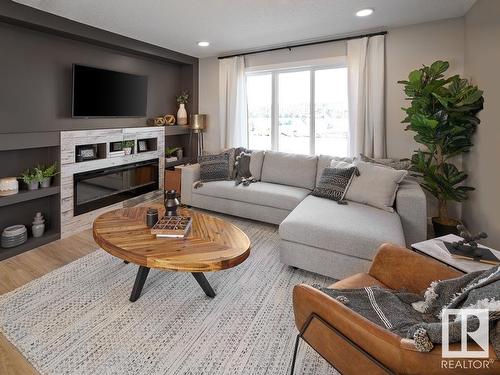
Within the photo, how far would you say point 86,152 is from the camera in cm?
352

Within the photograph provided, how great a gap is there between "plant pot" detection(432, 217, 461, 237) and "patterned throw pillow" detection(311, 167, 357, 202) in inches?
41.9

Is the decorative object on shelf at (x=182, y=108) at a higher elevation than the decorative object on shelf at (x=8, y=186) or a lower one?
higher

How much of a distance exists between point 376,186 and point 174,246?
2.05 m

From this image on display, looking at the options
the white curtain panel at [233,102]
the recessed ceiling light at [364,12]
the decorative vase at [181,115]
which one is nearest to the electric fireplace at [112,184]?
the decorative vase at [181,115]

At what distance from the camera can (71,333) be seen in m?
1.78

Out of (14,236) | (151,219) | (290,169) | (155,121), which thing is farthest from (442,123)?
(14,236)

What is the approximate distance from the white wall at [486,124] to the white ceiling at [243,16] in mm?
369

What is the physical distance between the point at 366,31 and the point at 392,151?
61.0 inches

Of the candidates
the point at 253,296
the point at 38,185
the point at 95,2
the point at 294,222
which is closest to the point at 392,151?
the point at 294,222

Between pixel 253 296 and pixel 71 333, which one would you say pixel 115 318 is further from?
pixel 253 296

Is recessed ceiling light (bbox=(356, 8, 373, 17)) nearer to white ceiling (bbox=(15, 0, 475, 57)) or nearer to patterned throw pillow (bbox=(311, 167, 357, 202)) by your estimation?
white ceiling (bbox=(15, 0, 475, 57))

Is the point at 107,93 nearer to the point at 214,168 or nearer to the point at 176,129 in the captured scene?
the point at 176,129

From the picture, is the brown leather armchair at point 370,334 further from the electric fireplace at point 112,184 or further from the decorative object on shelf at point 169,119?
the decorative object on shelf at point 169,119

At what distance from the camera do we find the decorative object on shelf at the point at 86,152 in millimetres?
3443
